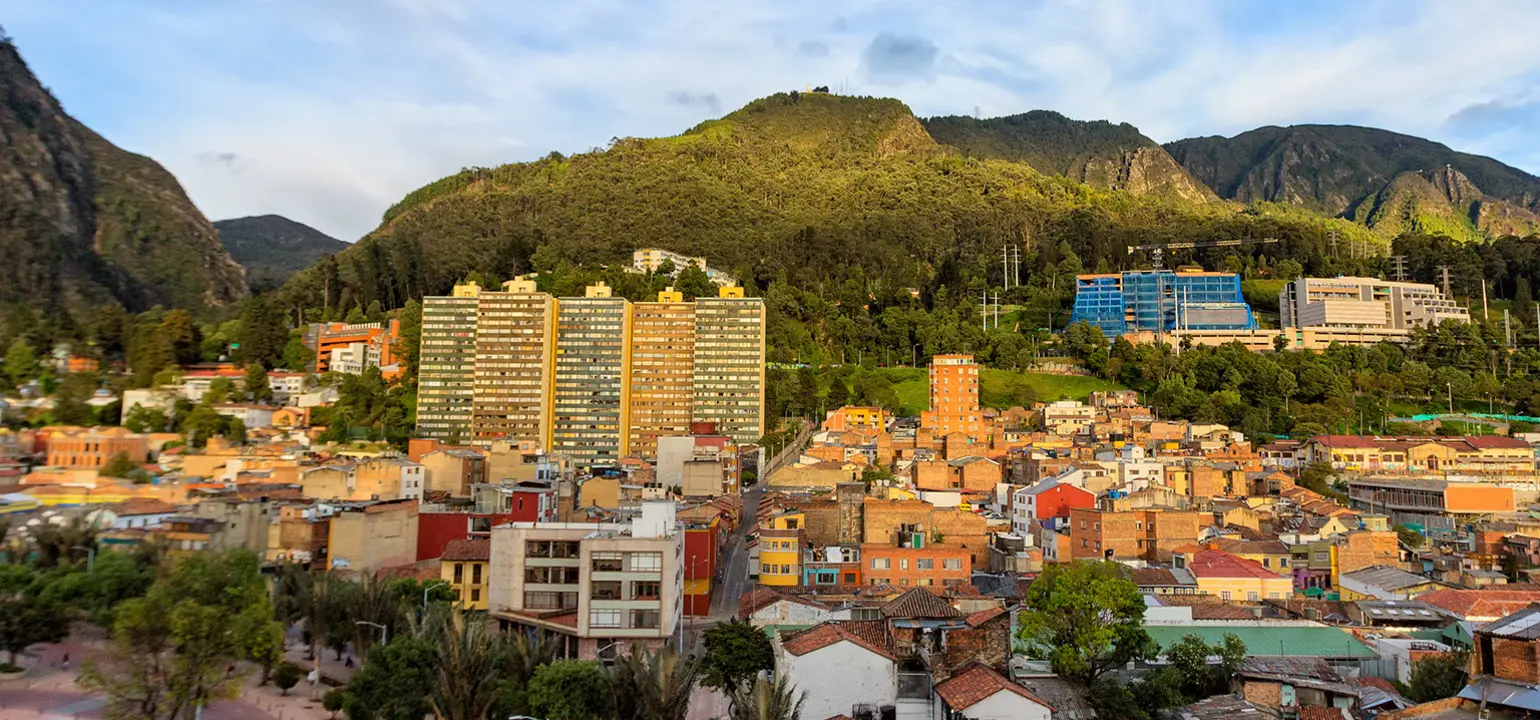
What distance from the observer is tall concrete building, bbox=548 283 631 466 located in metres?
79.5

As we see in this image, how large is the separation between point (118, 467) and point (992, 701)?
5603 cm

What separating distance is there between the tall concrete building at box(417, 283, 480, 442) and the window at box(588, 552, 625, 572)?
4795 centimetres

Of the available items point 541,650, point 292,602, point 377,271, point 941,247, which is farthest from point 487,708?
point 941,247

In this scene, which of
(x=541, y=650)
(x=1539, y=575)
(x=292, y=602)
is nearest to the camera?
(x=541, y=650)

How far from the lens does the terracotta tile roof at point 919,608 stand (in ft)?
82.6

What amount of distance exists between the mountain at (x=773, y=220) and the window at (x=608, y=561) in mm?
73047

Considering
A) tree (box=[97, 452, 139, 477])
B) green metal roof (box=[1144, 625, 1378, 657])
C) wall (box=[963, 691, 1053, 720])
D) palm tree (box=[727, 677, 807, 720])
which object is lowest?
green metal roof (box=[1144, 625, 1378, 657])

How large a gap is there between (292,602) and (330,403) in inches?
1833

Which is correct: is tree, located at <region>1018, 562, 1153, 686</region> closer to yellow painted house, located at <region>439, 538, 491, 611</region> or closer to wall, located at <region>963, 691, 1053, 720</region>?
wall, located at <region>963, 691, 1053, 720</region>

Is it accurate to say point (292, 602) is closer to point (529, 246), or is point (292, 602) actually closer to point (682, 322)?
point (682, 322)

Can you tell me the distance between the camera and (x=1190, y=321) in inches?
3730

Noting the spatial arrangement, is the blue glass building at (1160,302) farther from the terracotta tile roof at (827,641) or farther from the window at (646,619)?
the terracotta tile roof at (827,641)

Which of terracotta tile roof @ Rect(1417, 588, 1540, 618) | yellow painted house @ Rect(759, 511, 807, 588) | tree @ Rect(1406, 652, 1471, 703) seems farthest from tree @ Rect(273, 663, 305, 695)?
terracotta tile roof @ Rect(1417, 588, 1540, 618)

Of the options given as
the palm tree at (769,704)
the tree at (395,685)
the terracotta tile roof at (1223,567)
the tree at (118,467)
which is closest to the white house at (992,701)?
the palm tree at (769,704)
